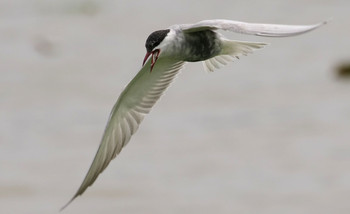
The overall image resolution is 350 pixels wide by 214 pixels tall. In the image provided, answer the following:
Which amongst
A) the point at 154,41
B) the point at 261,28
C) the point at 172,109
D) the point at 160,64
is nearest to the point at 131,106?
the point at 160,64

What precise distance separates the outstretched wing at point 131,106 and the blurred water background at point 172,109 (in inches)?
241

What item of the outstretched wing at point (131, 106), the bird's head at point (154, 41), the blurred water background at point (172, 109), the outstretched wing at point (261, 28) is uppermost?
the outstretched wing at point (261, 28)

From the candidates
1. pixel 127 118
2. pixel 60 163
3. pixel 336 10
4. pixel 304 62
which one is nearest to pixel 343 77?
pixel 304 62

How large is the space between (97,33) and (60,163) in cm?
452

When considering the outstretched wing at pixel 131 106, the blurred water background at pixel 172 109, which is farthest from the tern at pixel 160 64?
the blurred water background at pixel 172 109

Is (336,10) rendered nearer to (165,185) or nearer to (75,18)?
(75,18)

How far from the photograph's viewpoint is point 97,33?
707 inches

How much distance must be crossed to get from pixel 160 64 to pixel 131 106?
29 centimetres

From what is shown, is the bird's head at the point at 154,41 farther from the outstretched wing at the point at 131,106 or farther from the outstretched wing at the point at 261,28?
the outstretched wing at the point at 131,106

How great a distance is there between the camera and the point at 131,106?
6.67 m

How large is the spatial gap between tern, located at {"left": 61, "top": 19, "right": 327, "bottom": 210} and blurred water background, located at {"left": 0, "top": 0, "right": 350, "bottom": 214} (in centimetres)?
614

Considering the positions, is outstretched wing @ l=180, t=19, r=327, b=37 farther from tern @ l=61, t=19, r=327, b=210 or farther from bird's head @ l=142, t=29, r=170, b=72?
bird's head @ l=142, t=29, r=170, b=72

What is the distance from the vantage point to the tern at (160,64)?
19.4 ft

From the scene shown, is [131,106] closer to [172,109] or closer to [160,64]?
[160,64]
